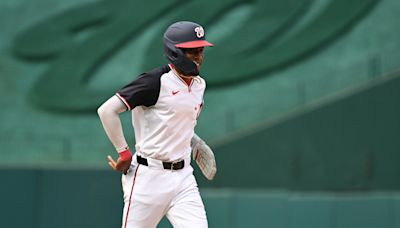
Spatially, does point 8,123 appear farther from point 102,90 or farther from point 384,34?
point 384,34

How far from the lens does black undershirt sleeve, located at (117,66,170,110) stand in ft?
16.3

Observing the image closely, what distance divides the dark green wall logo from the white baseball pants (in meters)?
11.4

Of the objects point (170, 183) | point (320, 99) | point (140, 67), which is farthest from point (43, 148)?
point (170, 183)

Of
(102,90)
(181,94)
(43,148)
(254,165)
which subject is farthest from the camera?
(102,90)

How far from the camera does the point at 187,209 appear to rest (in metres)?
5.13

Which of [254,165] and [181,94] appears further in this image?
[254,165]

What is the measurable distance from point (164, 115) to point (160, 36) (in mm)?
12302

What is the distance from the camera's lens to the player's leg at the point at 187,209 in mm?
5078

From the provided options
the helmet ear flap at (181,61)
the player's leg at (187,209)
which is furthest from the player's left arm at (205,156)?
the helmet ear flap at (181,61)

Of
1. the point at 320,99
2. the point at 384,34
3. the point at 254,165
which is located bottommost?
the point at 254,165

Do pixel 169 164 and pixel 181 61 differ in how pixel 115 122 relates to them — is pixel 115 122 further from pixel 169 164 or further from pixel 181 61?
pixel 181 61

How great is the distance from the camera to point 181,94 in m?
5.17

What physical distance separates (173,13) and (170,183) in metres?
12.3

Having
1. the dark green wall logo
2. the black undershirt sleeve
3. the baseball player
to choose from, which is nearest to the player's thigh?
the baseball player
